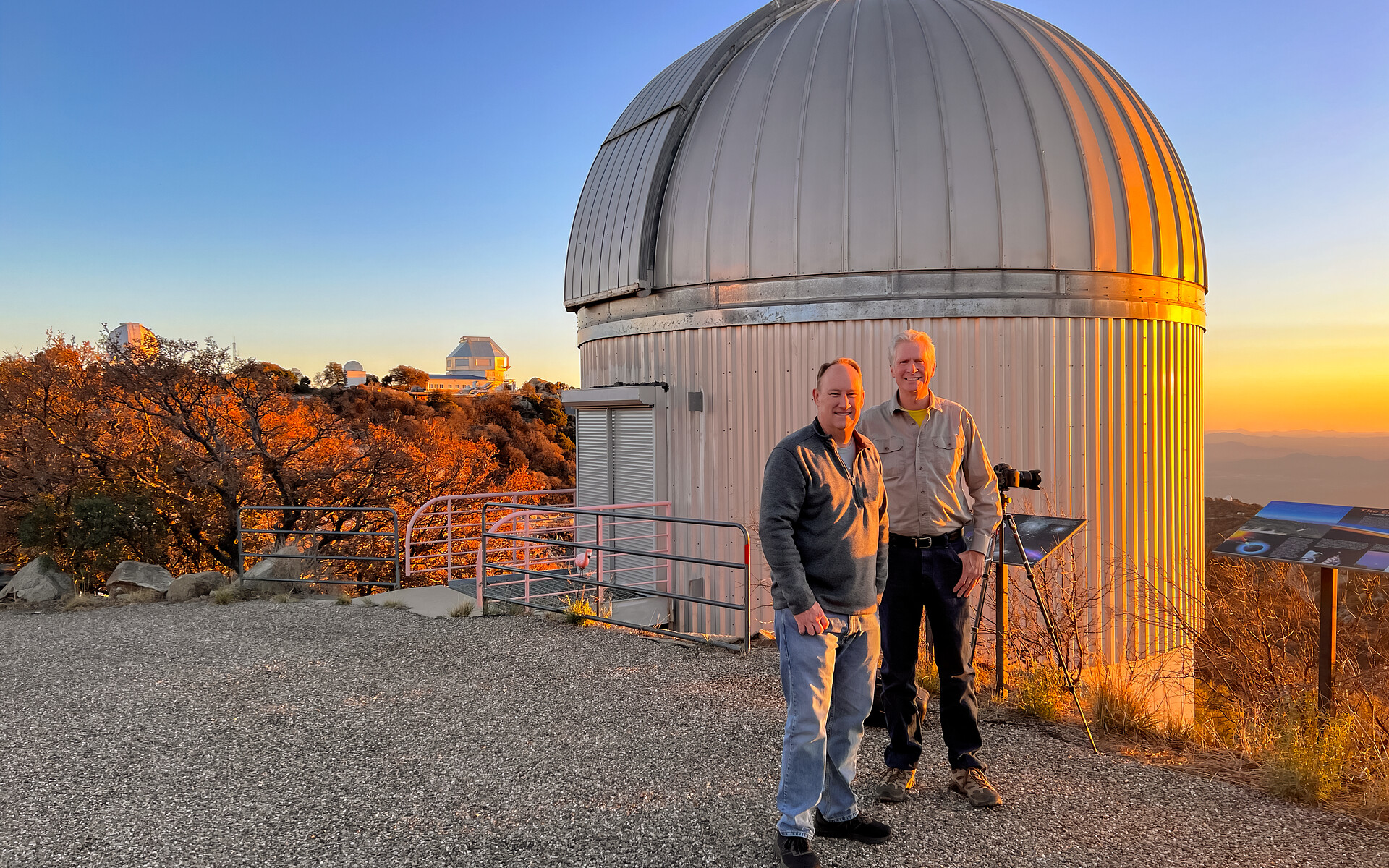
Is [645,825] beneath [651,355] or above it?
beneath

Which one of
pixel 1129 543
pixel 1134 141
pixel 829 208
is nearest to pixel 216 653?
pixel 829 208

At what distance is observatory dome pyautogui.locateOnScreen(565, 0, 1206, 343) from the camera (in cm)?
803

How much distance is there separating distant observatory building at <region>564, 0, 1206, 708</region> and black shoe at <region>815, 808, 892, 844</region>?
4797mm

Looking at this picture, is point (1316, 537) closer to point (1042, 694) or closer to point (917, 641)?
point (1042, 694)

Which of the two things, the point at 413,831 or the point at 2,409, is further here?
the point at 2,409

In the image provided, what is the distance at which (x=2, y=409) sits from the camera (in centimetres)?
1642

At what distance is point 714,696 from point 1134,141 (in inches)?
290

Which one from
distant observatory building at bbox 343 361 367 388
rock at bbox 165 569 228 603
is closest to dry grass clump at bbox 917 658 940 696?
rock at bbox 165 569 228 603

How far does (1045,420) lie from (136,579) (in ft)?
34.0

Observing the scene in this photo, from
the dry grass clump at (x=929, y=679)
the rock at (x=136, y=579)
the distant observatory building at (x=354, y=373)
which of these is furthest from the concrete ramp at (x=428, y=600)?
the distant observatory building at (x=354, y=373)

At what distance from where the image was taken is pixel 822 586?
2969 mm

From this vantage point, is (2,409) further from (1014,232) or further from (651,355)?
(1014,232)

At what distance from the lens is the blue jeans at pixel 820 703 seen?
115 inches

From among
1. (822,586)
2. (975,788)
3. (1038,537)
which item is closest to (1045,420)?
(1038,537)
